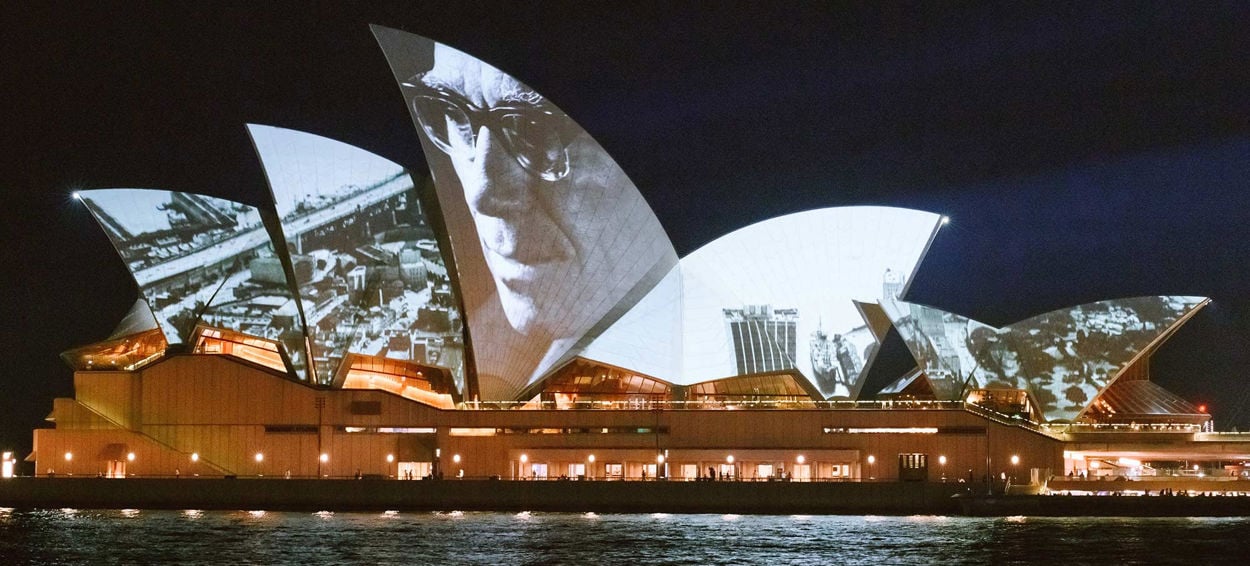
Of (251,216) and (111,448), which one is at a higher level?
(251,216)

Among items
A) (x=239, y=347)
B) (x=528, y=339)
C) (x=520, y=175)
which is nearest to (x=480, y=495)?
(x=528, y=339)

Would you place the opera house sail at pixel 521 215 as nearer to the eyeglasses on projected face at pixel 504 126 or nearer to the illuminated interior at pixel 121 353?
the eyeglasses on projected face at pixel 504 126

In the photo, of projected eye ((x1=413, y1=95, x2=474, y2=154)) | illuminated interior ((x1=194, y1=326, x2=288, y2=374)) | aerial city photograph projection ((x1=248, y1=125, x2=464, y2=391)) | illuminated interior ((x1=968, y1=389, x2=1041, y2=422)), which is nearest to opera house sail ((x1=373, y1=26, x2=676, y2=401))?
projected eye ((x1=413, y1=95, x2=474, y2=154))

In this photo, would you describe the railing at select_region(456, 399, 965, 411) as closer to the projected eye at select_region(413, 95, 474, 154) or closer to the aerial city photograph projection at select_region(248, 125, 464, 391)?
the aerial city photograph projection at select_region(248, 125, 464, 391)

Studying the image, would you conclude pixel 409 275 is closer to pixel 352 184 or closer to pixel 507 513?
pixel 352 184

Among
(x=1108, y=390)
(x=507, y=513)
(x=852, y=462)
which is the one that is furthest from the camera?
(x=1108, y=390)

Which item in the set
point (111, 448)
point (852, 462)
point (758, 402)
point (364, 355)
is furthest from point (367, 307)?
point (852, 462)

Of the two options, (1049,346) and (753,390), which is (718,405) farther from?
(1049,346)
